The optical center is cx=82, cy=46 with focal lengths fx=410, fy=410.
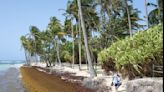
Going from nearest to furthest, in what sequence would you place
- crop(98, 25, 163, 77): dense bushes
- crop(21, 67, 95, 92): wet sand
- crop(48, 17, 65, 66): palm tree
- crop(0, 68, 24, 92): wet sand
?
crop(98, 25, 163, 77): dense bushes → crop(21, 67, 95, 92): wet sand → crop(0, 68, 24, 92): wet sand → crop(48, 17, 65, 66): palm tree

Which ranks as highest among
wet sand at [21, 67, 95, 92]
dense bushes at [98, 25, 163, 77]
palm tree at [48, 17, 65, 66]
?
palm tree at [48, 17, 65, 66]

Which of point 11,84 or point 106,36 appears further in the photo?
point 106,36

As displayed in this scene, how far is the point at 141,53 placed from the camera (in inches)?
979

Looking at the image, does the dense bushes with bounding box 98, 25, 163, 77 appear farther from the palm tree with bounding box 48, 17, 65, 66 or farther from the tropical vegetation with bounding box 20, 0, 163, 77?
the palm tree with bounding box 48, 17, 65, 66

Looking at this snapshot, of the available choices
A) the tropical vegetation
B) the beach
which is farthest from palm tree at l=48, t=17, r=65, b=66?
the beach

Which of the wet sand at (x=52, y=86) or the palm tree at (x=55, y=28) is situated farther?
the palm tree at (x=55, y=28)

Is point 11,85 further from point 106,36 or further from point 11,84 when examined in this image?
point 106,36

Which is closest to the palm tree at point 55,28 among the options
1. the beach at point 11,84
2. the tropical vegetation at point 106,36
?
the tropical vegetation at point 106,36

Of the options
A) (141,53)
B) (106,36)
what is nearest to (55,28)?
(106,36)

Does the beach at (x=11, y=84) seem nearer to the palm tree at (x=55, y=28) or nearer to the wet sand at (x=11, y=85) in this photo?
the wet sand at (x=11, y=85)

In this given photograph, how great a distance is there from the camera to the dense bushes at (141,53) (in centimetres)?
2378

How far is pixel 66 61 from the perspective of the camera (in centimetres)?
10012

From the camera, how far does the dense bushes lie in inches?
936

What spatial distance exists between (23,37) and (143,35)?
10703cm
